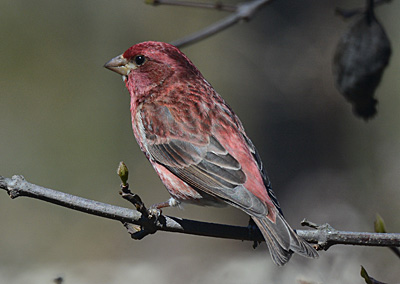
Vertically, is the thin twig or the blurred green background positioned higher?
the thin twig

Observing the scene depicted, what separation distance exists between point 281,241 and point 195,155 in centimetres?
101

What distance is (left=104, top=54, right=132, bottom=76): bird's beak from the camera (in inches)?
216

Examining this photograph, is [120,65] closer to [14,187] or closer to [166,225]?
[166,225]

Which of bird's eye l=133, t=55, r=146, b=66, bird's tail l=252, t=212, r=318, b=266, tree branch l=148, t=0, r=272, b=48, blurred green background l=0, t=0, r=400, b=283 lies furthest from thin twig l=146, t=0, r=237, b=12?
blurred green background l=0, t=0, r=400, b=283

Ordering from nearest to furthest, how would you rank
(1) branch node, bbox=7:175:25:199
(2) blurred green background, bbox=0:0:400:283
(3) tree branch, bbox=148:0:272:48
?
(1) branch node, bbox=7:175:25:199
(3) tree branch, bbox=148:0:272:48
(2) blurred green background, bbox=0:0:400:283

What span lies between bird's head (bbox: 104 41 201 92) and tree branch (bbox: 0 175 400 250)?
1.64 metres

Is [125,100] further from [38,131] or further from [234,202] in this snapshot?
[234,202]

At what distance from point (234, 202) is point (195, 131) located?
30.0 inches

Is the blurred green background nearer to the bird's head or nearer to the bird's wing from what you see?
the bird's wing

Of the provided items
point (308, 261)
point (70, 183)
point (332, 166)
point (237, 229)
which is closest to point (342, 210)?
point (332, 166)

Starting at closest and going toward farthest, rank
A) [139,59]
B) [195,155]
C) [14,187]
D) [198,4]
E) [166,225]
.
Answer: [14,187] → [166,225] → [195,155] → [139,59] → [198,4]

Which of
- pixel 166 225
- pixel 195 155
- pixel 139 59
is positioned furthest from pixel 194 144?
pixel 139 59

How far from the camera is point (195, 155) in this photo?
16.0ft

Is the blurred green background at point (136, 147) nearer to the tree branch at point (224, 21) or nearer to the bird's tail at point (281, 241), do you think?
the bird's tail at point (281, 241)
